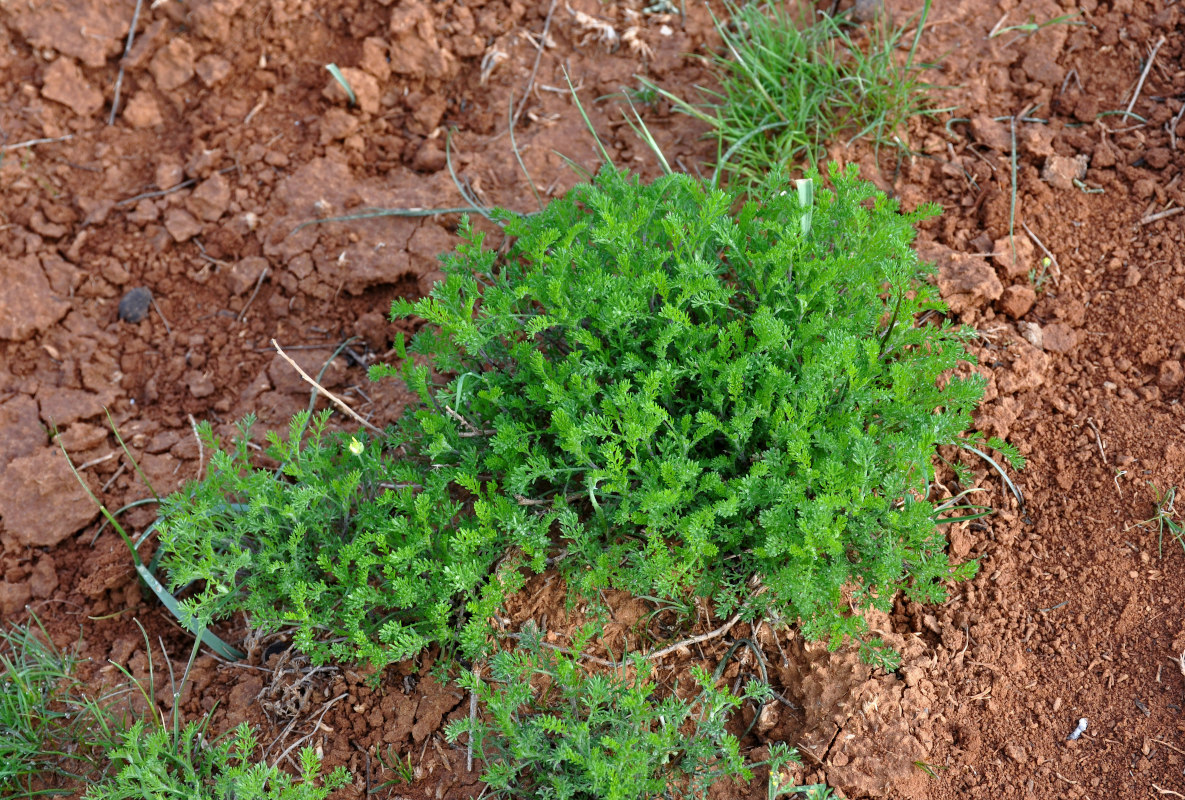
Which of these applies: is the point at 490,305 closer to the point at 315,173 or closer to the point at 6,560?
the point at 315,173

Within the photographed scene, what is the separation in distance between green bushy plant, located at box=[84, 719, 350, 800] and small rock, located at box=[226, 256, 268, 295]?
6.21ft

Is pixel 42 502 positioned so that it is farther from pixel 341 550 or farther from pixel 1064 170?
pixel 1064 170

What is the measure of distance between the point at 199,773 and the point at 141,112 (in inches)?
123

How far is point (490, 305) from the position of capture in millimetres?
2717

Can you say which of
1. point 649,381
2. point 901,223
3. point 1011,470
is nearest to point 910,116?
point 901,223

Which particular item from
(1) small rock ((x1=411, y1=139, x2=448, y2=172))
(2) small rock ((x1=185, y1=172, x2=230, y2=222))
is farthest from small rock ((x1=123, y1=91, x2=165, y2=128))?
(1) small rock ((x1=411, y1=139, x2=448, y2=172))

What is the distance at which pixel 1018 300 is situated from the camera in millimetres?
3236

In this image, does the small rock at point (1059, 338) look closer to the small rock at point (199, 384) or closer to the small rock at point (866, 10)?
the small rock at point (866, 10)

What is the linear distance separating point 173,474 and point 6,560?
638mm

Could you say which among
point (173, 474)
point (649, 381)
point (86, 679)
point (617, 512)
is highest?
point (649, 381)

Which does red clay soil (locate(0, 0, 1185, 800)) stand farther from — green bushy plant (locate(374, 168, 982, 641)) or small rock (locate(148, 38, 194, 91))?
green bushy plant (locate(374, 168, 982, 641))

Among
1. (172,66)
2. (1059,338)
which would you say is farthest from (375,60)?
(1059,338)

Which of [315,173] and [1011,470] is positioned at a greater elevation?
[315,173]

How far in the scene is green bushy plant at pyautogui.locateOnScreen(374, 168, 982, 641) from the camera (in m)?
2.43
